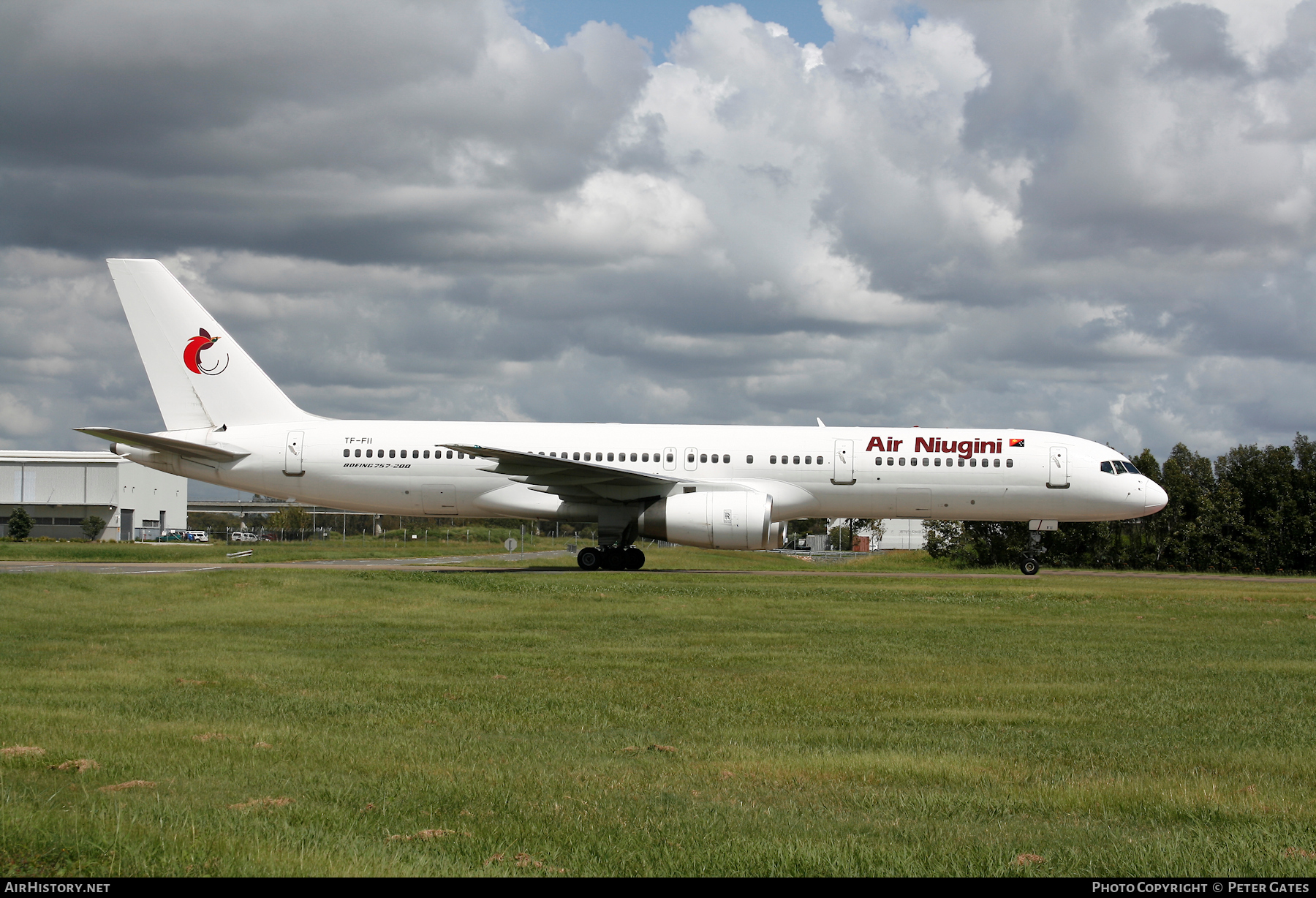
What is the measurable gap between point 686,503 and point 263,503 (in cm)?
13622

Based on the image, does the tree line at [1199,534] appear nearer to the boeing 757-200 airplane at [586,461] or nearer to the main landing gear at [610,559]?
the boeing 757-200 airplane at [586,461]

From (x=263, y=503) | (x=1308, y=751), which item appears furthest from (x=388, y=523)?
(x=1308, y=751)

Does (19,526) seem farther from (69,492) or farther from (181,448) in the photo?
(181,448)

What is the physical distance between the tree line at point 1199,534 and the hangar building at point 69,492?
217ft

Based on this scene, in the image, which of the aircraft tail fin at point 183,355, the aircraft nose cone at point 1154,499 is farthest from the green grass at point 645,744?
the aircraft tail fin at point 183,355

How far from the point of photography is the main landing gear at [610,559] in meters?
30.5

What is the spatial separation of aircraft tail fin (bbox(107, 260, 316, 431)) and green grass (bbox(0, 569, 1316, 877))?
15.1 meters

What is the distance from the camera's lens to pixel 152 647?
1281 centimetres

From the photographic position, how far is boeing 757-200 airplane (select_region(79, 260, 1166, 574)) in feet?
100

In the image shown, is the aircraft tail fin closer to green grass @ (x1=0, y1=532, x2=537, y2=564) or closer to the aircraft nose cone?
green grass @ (x1=0, y1=532, x2=537, y2=564)

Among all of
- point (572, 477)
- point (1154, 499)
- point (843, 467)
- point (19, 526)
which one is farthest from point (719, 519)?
point (19, 526)

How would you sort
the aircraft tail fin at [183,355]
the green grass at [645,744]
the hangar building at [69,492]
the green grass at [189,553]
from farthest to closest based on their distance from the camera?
1. the hangar building at [69,492]
2. the green grass at [189,553]
3. the aircraft tail fin at [183,355]
4. the green grass at [645,744]

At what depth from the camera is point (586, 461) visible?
3062cm

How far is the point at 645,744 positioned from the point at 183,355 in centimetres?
2711
